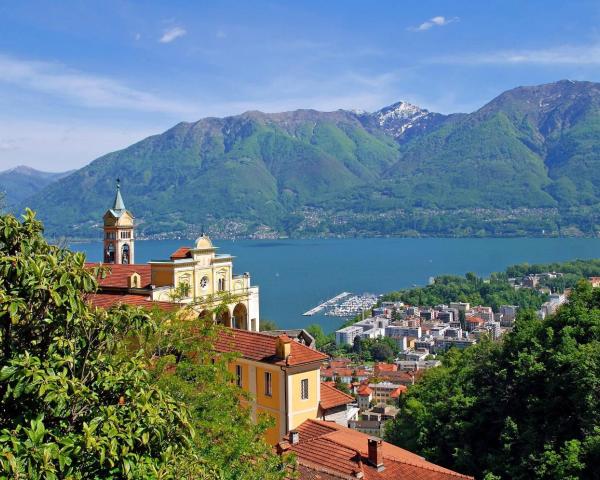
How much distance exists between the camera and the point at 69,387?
513 cm

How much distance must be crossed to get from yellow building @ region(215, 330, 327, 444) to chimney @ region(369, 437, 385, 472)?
9.67 feet

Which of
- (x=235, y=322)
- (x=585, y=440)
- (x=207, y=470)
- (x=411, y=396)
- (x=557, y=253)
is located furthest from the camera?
(x=557, y=253)

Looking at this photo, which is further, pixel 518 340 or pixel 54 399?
pixel 518 340

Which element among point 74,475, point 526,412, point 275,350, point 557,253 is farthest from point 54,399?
point 557,253

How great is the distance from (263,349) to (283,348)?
0.68 m

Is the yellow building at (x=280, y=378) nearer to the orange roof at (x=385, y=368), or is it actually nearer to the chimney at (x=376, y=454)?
the chimney at (x=376, y=454)

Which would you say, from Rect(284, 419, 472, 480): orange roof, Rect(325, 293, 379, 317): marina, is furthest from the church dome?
Rect(325, 293, 379, 317): marina

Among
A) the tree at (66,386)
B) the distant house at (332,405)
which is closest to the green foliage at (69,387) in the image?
the tree at (66,386)

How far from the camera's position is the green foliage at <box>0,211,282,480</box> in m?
4.82

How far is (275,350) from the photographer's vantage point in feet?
50.8

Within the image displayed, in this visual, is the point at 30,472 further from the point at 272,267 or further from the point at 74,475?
the point at 272,267

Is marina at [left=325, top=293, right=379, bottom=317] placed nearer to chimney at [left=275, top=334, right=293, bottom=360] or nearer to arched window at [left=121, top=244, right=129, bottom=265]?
arched window at [left=121, top=244, right=129, bottom=265]

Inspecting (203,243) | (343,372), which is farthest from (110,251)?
(343,372)

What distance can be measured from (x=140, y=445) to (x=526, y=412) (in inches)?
591
